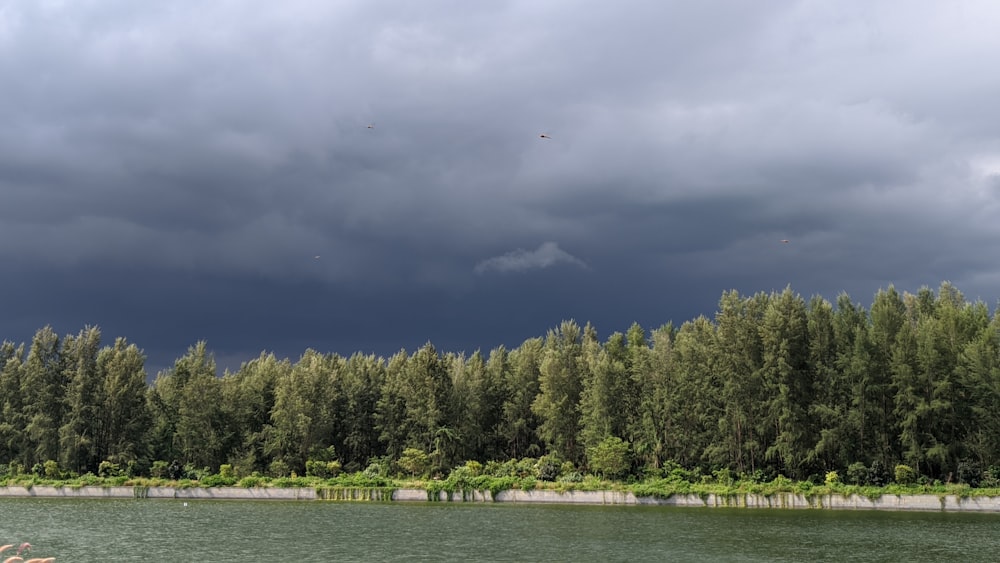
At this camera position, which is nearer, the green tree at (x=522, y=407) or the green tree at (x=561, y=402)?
the green tree at (x=561, y=402)

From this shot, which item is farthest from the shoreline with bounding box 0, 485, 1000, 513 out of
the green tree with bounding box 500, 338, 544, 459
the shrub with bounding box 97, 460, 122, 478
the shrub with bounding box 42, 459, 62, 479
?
the green tree with bounding box 500, 338, 544, 459

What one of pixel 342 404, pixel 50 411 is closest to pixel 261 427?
pixel 342 404

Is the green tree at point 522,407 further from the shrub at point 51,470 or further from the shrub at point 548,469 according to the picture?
the shrub at point 51,470

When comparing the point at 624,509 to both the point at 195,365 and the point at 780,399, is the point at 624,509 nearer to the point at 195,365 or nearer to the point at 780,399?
Result: the point at 780,399

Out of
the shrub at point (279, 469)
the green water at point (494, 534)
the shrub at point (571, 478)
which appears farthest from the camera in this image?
the shrub at point (279, 469)

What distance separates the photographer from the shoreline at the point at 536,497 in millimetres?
56656

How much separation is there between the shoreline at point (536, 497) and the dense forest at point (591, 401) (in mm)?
4797

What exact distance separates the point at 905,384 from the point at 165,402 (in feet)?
272

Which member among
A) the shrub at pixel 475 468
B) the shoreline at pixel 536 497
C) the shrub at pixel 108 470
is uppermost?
the shrub at pixel 108 470

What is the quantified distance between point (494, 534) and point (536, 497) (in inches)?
1083

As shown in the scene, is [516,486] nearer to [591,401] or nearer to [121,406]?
[591,401]

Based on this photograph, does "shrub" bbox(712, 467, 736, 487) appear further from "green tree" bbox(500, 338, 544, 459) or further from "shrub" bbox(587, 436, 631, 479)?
"green tree" bbox(500, 338, 544, 459)

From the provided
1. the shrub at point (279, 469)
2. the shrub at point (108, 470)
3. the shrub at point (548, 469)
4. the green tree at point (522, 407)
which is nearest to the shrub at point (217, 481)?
the shrub at point (279, 469)

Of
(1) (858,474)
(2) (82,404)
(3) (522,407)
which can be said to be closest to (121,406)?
(2) (82,404)
